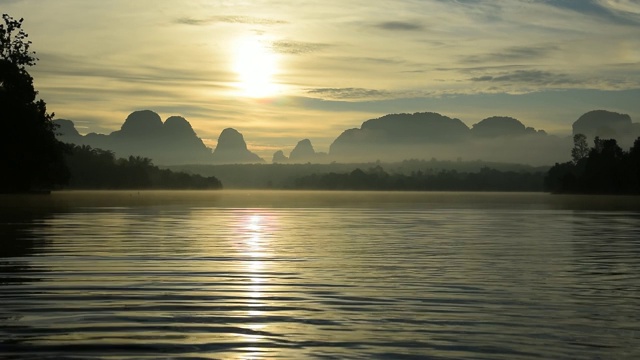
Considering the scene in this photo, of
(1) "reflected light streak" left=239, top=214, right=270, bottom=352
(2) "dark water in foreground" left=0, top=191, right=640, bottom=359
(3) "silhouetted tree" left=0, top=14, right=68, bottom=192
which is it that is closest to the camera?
(2) "dark water in foreground" left=0, top=191, right=640, bottom=359

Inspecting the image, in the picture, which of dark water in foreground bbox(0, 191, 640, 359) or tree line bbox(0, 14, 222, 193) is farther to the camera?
tree line bbox(0, 14, 222, 193)

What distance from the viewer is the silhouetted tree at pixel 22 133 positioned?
313ft

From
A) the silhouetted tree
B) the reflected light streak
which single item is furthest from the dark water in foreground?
the silhouetted tree

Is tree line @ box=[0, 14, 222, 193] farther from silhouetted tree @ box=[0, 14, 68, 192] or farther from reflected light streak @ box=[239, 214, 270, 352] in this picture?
reflected light streak @ box=[239, 214, 270, 352]

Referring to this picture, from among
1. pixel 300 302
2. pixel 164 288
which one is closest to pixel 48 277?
pixel 164 288

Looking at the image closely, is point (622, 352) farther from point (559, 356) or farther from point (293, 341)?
point (293, 341)

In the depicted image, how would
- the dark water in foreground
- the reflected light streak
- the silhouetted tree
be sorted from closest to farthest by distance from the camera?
the dark water in foreground, the reflected light streak, the silhouetted tree

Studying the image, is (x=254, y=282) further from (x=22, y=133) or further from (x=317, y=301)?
(x=22, y=133)

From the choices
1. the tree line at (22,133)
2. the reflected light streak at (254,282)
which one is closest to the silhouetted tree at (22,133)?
the tree line at (22,133)

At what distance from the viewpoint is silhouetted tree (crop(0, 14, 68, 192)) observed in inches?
3755

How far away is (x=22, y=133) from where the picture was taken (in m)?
96.1

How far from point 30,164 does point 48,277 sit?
7863 cm

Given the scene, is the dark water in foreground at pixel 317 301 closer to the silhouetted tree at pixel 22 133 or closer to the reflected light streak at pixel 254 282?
the reflected light streak at pixel 254 282

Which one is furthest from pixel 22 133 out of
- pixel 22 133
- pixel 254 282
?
pixel 254 282
